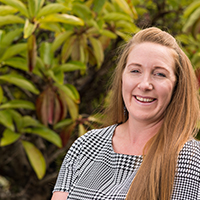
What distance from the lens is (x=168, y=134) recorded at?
4.08ft

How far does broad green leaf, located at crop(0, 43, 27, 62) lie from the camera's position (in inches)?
81.9

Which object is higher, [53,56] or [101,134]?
[53,56]

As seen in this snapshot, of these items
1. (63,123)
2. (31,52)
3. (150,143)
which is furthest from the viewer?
(63,123)

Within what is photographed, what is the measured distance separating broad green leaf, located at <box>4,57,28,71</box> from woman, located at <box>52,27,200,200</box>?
859 mm

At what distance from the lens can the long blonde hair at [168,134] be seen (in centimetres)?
115

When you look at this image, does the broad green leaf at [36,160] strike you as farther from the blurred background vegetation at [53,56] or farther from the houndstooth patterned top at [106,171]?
the houndstooth patterned top at [106,171]

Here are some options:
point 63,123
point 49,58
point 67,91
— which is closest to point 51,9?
point 49,58

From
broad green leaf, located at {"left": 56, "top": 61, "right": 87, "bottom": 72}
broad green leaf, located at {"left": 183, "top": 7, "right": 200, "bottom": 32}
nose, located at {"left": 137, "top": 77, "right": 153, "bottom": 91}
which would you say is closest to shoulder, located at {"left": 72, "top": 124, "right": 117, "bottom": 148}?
nose, located at {"left": 137, "top": 77, "right": 153, "bottom": 91}

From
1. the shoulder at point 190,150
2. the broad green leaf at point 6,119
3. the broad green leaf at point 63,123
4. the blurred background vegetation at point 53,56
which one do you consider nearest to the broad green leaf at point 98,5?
the blurred background vegetation at point 53,56

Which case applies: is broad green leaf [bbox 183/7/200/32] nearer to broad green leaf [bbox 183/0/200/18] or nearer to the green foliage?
broad green leaf [bbox 183/0/200/18]

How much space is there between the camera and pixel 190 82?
130cm

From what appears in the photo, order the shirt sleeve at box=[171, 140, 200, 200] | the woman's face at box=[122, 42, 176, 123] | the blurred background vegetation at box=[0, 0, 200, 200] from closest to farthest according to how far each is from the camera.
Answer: the shirt sleeve at box=[171, 140, 200, 200] < the woman's face at box=[122, 42, 176, 123] < the blurred background vegetation at box=[0, 0, 200, 200]

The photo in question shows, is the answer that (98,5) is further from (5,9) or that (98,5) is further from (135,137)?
(135,137)

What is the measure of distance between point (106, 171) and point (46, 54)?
1.08m
